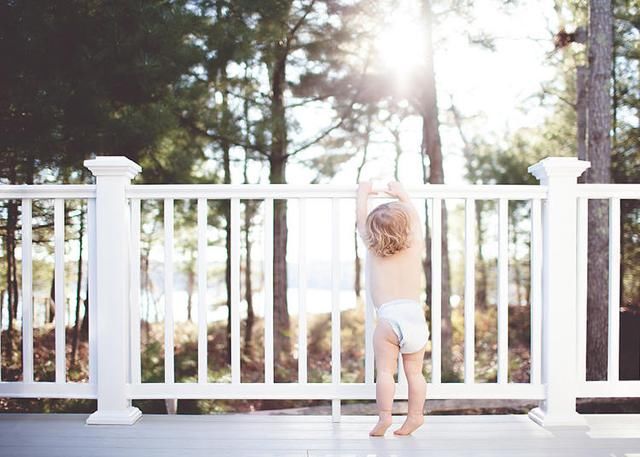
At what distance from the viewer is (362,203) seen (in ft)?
8.23

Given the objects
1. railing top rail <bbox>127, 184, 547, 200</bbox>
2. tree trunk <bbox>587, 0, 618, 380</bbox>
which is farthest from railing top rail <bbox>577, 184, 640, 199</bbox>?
tree trunk <bbox>587, 0, 618, 380</bbox>

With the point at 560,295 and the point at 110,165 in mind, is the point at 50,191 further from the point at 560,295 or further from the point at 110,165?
the point at 560,295

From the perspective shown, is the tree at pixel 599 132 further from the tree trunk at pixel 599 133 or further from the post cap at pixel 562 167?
the post cap at pixel 562 167

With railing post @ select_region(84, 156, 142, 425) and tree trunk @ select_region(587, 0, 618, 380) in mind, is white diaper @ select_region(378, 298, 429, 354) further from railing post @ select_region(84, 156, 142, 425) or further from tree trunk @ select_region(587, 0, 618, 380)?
tree trunk @ select_region(587, 0, 618, 380)

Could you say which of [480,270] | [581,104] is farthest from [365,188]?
[480,270]

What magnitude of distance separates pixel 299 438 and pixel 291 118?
20.6 ft

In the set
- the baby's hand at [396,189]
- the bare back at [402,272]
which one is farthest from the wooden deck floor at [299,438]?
the baby's hand at [396,189]

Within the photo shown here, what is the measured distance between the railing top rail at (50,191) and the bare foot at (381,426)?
1.55 m

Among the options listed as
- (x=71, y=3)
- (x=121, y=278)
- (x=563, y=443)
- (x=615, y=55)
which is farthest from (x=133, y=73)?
(x=615, y=55)

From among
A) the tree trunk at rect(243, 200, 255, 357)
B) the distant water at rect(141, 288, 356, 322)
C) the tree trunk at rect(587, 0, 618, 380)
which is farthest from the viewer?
the distant water at rect(141, 288, 356, 322)

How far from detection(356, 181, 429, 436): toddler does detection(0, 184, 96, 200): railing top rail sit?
1.21m

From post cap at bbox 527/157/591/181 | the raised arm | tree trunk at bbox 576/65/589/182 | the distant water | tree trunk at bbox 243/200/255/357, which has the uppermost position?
tree trunk at bbox 576/65/589/182

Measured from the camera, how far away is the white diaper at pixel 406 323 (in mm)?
2361

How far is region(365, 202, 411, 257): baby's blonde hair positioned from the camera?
235 cm
